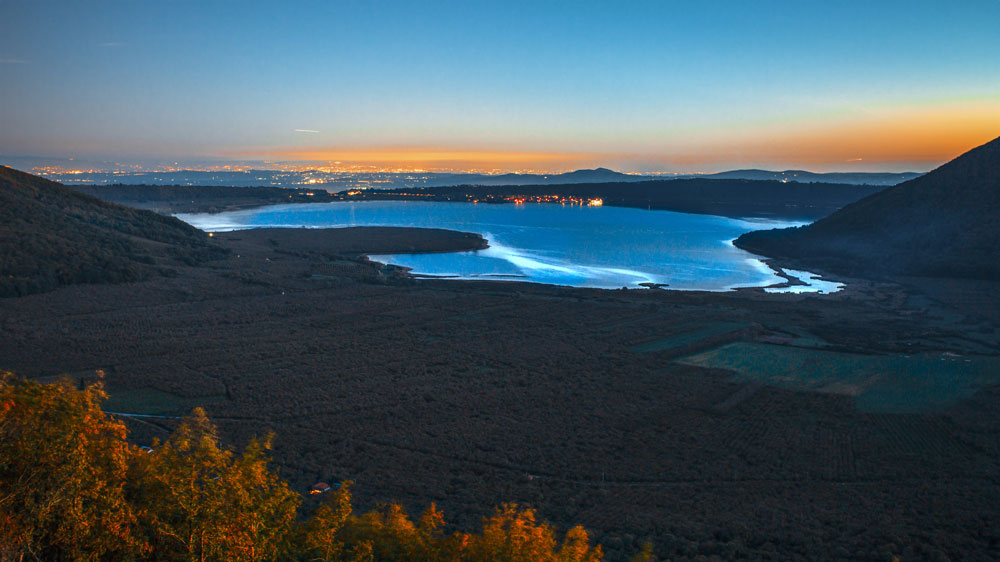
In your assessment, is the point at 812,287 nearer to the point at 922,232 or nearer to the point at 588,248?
the point at 922,232

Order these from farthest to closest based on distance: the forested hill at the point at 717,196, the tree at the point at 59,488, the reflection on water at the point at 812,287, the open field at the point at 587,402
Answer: the forested hill at the point at 717,196, the reflection on water at the point at 812,287, the open field at the point at 587,402, the tree at the point at 59,488

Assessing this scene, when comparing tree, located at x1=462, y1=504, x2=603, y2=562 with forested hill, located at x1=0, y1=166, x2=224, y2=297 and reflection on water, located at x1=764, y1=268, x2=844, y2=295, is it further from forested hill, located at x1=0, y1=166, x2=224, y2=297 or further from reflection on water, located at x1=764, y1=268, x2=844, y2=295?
reflection on water, located at x1=764, y1=268, x2=844, y2=295

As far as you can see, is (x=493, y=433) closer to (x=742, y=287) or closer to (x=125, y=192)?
(x=742, y=287)

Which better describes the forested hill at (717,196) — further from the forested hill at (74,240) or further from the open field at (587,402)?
the forested hill at (74,240)

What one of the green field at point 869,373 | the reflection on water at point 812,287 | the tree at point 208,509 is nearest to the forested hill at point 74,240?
the tree at point 208,509

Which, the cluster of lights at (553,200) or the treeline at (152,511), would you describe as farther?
the cluster of lights at (553,200)

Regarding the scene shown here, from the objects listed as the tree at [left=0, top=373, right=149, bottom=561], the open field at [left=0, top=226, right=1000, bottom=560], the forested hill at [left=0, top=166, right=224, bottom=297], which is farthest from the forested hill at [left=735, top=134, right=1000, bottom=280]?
the tree at [left=0, top=373, right=149, bottom=561]

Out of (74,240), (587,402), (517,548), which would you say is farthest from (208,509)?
(74,240)
